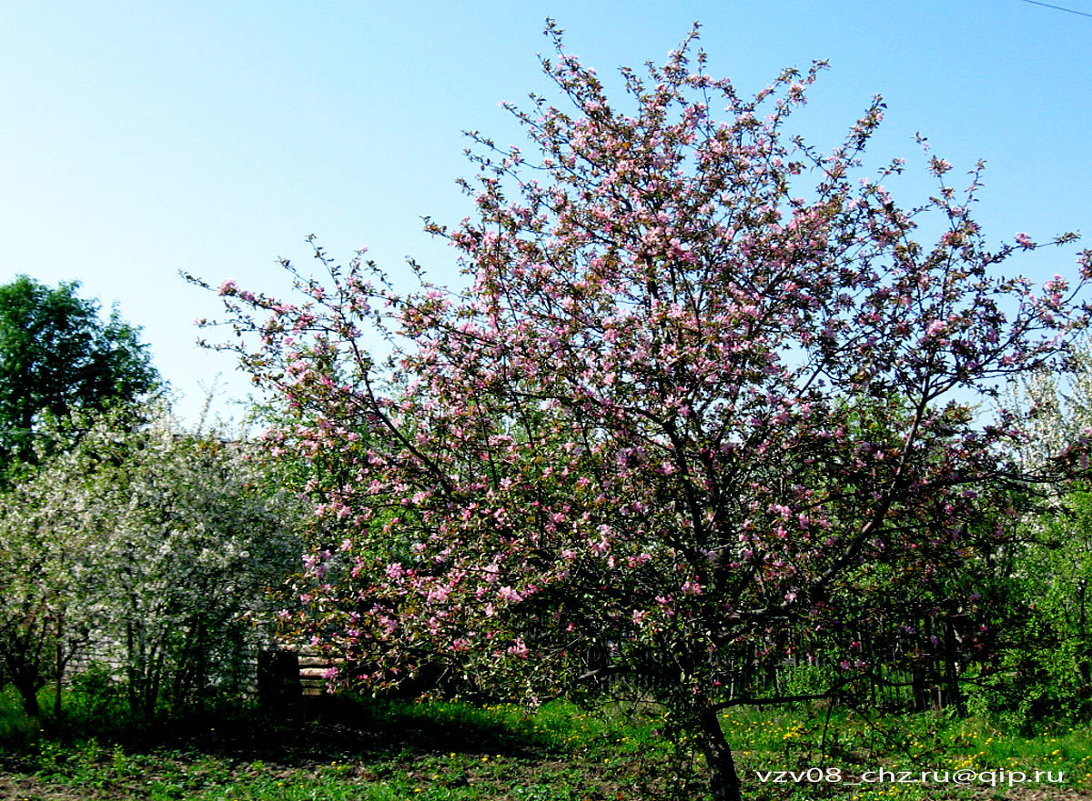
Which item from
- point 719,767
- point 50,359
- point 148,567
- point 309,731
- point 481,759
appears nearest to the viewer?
point 719,767

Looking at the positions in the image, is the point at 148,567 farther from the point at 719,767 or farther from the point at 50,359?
the point at 50,359

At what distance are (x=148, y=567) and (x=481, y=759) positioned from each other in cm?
392

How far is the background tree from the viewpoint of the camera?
961 inches

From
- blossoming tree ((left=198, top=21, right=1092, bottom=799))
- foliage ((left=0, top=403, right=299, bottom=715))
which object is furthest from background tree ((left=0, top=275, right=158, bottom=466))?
blossoming tree ((left=198, top=21, right=1092, bottom=799))

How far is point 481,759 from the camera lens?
8.78 m

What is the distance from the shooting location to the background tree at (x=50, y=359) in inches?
961

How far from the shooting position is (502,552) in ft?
15.9

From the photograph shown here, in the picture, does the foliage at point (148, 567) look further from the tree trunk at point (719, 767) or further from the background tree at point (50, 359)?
the background tree at point (50, 359)

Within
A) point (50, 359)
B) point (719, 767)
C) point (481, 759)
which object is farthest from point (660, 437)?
point (50, 359)

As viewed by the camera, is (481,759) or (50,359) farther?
(50,359)

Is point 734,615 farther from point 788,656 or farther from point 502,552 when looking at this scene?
point 502,552

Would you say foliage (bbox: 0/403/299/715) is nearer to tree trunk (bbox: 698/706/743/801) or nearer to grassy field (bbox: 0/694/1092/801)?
grassy field (bbox: 0/694/1092/801)

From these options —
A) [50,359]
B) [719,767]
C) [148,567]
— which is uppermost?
[50,359]

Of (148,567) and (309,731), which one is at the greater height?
(148,567)
